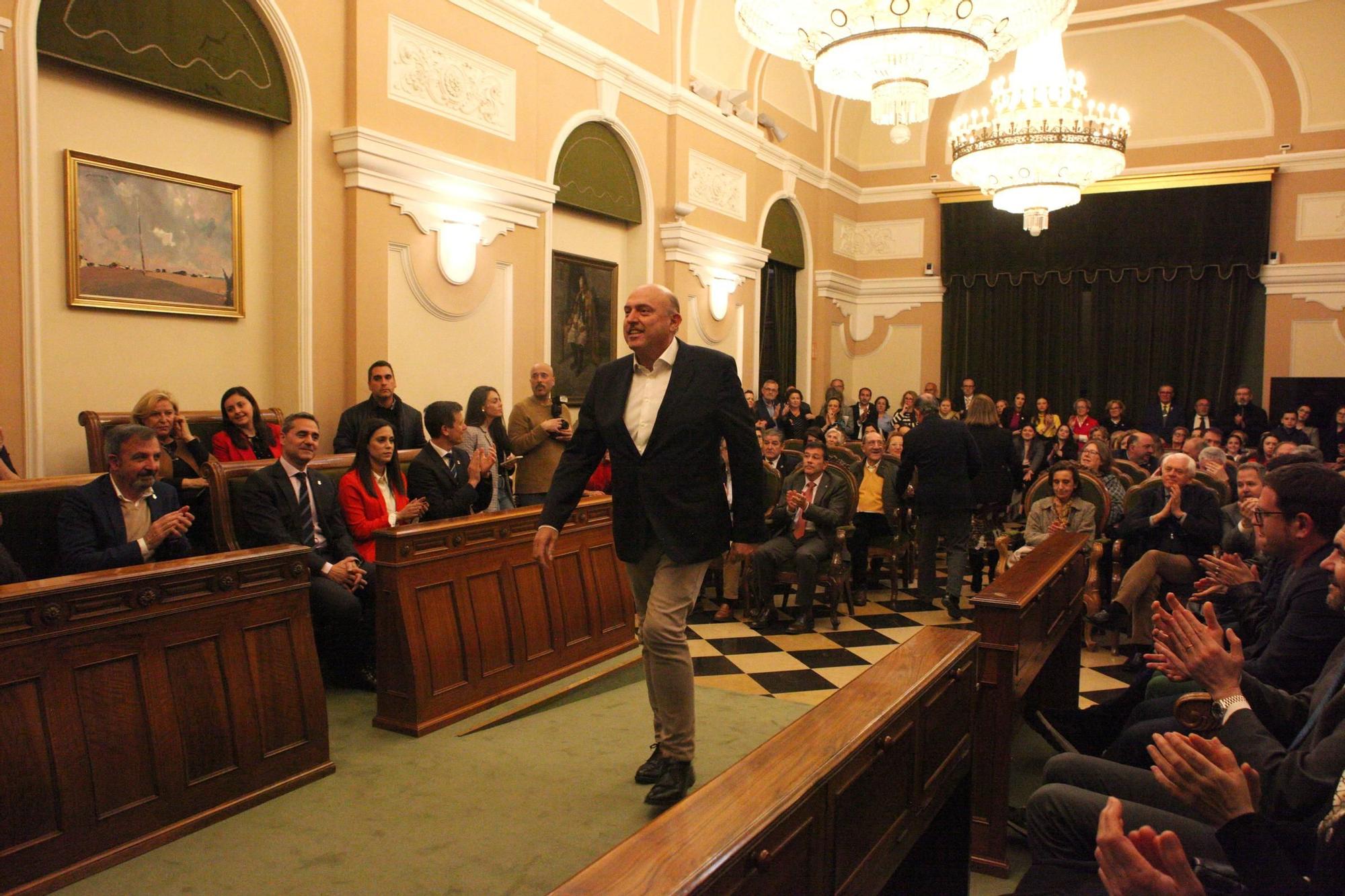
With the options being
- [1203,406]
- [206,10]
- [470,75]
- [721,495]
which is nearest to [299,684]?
[721,495]

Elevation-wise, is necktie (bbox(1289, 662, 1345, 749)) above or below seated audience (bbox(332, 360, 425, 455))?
below

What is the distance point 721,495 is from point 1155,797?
1.42 metres

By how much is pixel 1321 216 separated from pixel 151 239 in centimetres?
1300

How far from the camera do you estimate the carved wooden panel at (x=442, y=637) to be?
3.52m

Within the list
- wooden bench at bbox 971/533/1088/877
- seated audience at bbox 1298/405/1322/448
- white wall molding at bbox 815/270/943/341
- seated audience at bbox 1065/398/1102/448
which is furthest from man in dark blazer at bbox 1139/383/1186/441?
wooden bench at bbox 971/533/1088/877

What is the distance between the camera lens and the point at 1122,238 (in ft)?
41.8

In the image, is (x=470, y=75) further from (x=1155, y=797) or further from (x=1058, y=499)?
(x=1155, y=797)

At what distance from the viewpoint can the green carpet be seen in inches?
97.0

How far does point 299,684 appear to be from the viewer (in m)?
3.08

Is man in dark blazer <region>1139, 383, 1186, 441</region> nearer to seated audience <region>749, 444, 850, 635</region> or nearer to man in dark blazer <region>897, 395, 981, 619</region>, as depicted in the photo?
man in dark blazer <region>897, 395, 981, 619</region>

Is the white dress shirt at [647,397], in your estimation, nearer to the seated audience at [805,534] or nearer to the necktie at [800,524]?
the seated audience at [805,534]

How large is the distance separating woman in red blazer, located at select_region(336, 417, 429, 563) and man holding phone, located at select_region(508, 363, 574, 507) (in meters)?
1.31

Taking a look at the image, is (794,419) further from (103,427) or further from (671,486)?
(671,486)

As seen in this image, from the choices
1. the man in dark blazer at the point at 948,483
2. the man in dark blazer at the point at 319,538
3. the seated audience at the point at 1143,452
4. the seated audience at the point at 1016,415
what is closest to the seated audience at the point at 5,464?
the man in dark blazer at the point at 319,538
